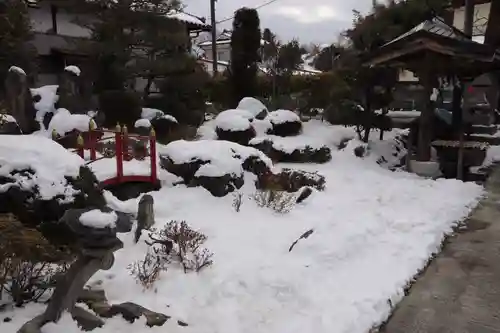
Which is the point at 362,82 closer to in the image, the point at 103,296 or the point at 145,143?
the point at 145,143

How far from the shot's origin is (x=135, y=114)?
12922 mm

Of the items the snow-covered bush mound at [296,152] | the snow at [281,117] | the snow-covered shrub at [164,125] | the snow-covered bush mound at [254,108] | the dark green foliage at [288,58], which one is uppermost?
the dark green foliage at [288,58]

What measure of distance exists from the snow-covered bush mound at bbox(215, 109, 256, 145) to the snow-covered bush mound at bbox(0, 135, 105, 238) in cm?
585

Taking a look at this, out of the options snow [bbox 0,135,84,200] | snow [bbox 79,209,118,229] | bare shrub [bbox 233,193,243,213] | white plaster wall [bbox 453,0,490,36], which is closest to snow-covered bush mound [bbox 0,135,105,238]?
snow [bbox 0,135,84,200]

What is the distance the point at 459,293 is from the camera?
426 cm

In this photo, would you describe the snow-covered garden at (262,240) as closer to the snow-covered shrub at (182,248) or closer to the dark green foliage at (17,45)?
the snow-covered shrub at (182,248)

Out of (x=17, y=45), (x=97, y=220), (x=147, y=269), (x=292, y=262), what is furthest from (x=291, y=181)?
(x=17, y=45)

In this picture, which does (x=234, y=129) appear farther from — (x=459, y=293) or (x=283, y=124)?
(x=459, y=293)

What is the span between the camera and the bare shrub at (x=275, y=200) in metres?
6.30

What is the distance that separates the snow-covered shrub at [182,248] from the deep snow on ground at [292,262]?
0.11 m

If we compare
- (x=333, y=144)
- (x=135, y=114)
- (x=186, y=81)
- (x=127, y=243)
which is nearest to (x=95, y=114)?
(x=135, y=114)

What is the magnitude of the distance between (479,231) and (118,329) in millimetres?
4752

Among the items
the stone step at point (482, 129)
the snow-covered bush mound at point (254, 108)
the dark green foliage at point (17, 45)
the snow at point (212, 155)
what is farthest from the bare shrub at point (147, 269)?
the stone step at point (482, 129)

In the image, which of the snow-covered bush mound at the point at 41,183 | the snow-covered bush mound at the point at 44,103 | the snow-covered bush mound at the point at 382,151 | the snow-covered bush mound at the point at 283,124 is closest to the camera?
the snow-covered bush mound at the point at 41,183
